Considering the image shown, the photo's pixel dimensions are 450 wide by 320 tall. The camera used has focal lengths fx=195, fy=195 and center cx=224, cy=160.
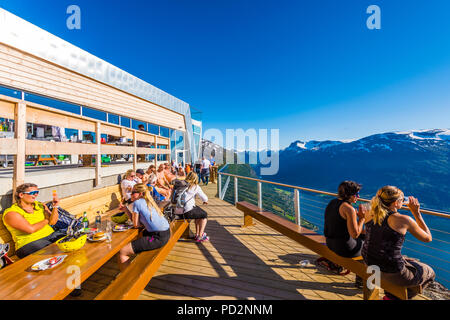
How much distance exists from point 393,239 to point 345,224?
0.49m

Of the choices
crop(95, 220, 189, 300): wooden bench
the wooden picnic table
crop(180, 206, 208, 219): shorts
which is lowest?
crop(95, 220, 189, 300): wooden bench

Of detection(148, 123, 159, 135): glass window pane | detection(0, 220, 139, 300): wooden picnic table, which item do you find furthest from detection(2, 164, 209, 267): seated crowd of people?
detection(148, 123, 159, 135): glass window pane

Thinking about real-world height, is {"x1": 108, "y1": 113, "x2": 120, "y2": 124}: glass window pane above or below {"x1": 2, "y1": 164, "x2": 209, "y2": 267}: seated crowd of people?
above

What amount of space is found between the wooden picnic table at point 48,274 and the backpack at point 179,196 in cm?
176

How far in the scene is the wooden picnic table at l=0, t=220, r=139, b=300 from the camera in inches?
52.9

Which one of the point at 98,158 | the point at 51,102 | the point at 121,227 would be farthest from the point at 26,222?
the point at 51,102

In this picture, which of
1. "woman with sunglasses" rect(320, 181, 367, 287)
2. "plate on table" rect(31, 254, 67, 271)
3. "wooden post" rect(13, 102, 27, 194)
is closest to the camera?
"plate on table" rect(31, 254, 67, 271)

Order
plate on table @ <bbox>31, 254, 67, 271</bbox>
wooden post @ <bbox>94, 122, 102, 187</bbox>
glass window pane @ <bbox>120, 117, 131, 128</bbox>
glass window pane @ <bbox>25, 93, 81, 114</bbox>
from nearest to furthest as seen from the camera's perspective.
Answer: plate on table @ <bbox>31, 254, 67, 271</bbox>
wooden post @ <bbox>94, 122, 102, 187</bbox>
glass window pane @ <bbox>25, 93, 81, 114</bbox>
glass window pane @ <bbox>120, 117, 131, 128</bbox>

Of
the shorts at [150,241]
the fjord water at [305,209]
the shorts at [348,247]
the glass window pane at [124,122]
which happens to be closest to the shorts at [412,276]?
the fjord water at [305,209]

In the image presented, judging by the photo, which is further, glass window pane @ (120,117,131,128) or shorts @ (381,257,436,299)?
glass window pane @ (120,117,131,128)

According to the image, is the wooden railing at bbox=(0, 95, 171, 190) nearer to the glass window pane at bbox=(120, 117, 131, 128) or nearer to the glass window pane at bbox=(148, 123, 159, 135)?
the glass window pane at bbox=(120, 117, 131, 128)

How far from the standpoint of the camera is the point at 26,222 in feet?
7.02

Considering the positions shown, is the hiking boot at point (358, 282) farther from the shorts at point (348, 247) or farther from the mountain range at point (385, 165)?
the mountain range at point (385, 165)
